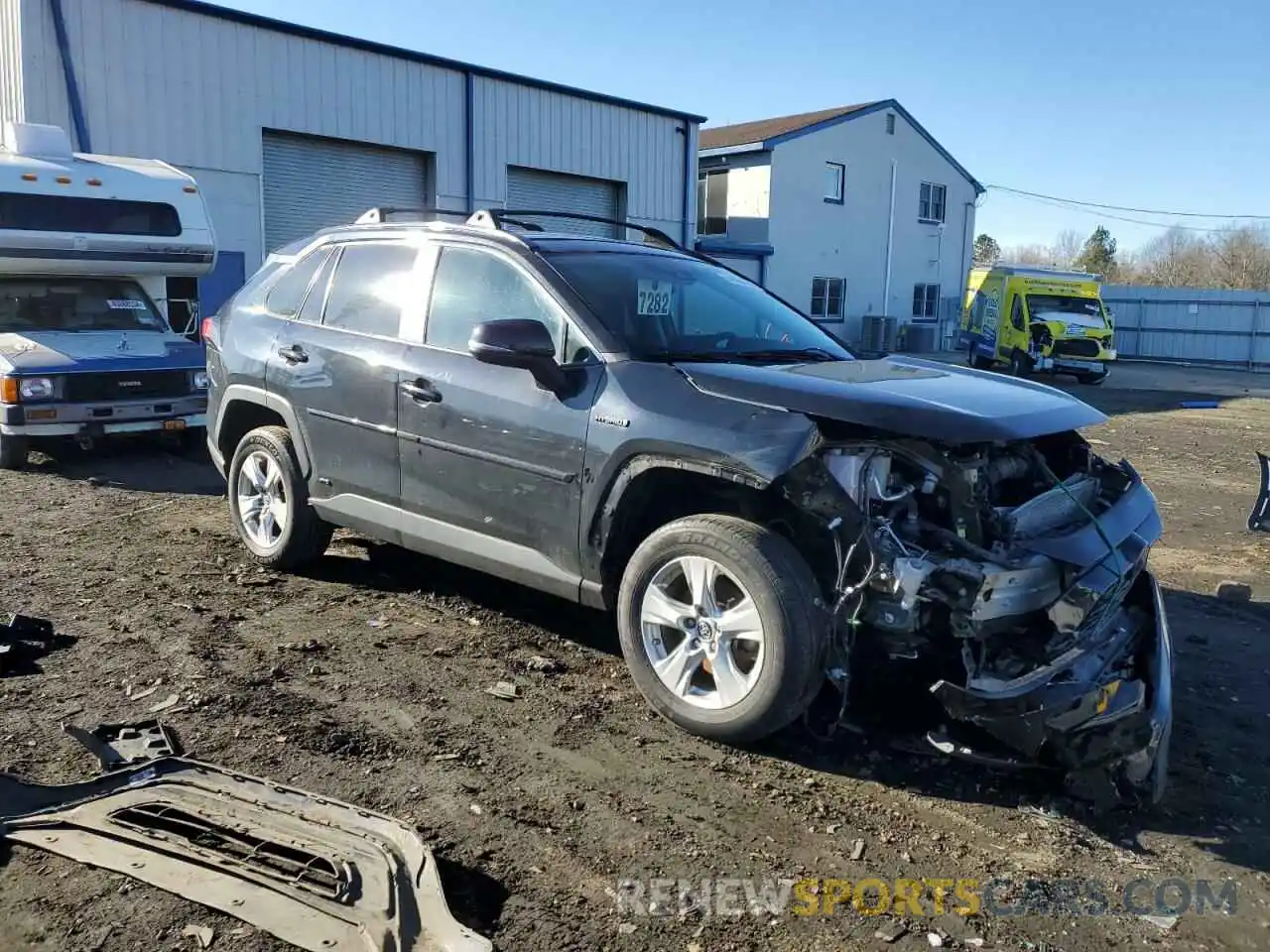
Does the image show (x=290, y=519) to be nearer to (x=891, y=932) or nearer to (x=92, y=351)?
(x=891, y=932)

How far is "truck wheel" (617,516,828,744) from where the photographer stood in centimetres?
374

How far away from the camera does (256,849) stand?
3113 mm

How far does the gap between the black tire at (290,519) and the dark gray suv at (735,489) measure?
194mm

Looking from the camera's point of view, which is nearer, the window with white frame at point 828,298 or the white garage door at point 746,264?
the white garage door at point 746,264

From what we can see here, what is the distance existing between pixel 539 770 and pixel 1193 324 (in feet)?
124

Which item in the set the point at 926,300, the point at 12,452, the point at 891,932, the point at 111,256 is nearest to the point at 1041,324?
the point at 926,300

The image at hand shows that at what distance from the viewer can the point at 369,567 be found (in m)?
6.24

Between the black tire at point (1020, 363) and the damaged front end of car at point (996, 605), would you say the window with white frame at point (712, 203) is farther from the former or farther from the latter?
the damaged front end of car at point (996, 605)

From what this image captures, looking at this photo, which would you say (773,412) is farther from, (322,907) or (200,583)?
(200,583)

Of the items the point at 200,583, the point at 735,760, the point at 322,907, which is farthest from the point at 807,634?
the point at 200,583

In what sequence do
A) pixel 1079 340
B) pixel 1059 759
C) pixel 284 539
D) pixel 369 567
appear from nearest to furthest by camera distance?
pixel 1059 759 < pixel 284 539 < pixel 369 567 < pixel 1079 340

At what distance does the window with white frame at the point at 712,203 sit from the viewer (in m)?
31.9

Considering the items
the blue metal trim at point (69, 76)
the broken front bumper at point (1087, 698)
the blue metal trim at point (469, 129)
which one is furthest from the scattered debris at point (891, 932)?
the blue metal trim at point (469, 129)

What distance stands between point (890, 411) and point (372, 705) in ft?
7.76
